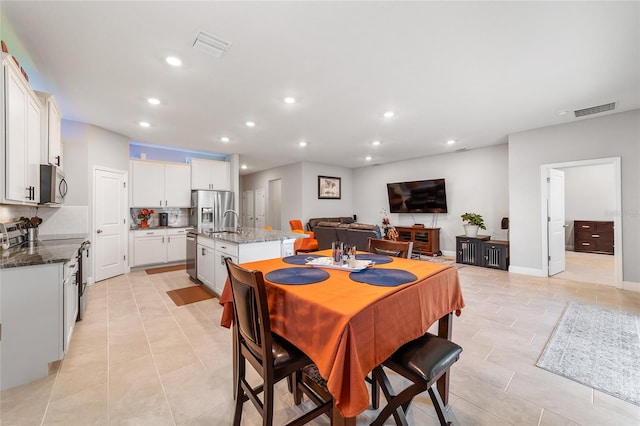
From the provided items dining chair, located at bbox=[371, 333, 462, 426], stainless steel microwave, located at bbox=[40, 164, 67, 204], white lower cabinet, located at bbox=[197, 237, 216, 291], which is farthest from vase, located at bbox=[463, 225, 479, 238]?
stainless steel microwave, located at bbox=[40, 164, 67, 204]

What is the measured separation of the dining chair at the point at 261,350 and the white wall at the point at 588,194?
28.6 ft

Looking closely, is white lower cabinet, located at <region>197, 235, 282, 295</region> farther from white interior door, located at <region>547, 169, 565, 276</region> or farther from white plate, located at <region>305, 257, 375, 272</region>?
white interior door, located at <region>547, 169, 565, 276</region>

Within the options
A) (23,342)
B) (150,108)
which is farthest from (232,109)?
(23,342)

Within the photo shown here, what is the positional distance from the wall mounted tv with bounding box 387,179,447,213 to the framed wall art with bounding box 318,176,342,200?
1.68 meters

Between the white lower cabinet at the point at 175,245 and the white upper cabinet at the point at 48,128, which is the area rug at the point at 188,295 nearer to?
the white lower cabinet at the point at 175,245

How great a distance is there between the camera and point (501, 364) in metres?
2.15

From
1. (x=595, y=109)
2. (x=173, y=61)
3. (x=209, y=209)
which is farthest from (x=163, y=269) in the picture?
(x=595, y=109)

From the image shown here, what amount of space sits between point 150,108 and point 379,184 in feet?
21.1

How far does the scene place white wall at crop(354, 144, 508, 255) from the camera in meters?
6.11

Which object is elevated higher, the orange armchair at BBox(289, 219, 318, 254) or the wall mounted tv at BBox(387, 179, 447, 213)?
the wall mounted tv at BBox(387, 179, 447, 213)

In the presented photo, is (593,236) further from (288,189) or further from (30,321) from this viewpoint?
(30,321)

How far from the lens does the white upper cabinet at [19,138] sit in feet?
6.45

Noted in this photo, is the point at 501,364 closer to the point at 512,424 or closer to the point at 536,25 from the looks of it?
the point at 512,424

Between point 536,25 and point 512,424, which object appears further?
point 536,25
